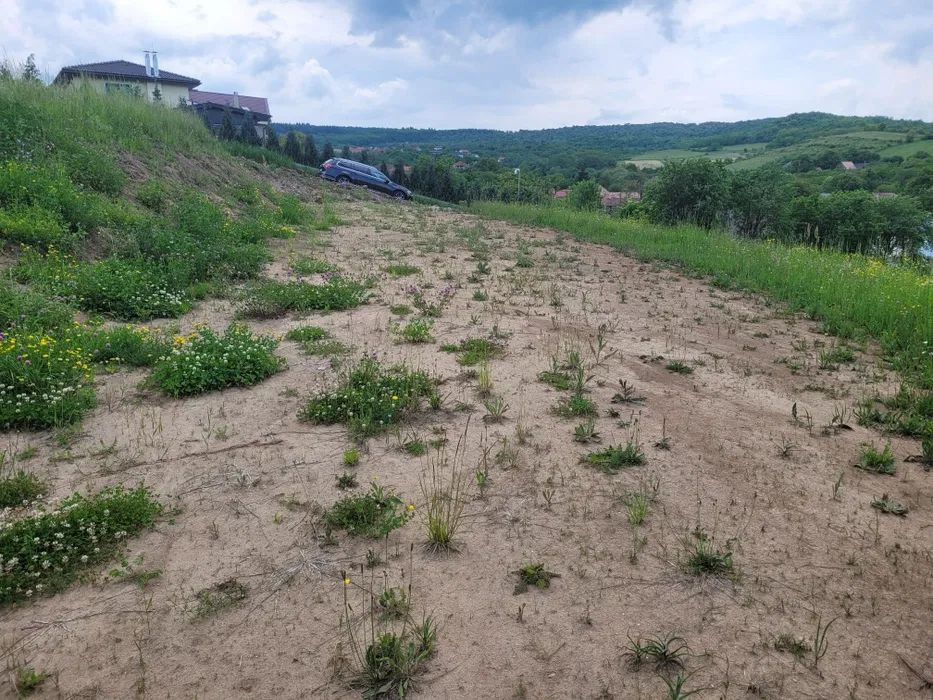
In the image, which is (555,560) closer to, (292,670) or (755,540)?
(755,540)

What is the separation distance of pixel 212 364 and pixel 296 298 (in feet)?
8.07

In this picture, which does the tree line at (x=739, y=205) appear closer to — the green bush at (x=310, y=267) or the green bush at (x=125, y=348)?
the green bush at (x=310, y=267)

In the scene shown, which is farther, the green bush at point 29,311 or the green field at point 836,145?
the green field at point 836,145

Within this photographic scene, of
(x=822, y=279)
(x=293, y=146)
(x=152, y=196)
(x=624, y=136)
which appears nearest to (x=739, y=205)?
(x=822, y=279)

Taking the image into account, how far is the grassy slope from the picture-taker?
252 inches

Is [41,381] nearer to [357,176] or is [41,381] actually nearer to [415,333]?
[415,333]

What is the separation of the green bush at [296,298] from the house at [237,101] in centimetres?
4623

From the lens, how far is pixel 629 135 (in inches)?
4432

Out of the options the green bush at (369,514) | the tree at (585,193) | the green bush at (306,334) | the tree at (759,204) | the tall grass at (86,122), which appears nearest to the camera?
the green bush at (369,514)

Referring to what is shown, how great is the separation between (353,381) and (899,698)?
3734 mm

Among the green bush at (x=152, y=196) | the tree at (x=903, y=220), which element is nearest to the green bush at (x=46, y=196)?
the green bush at (x=152, y=196)

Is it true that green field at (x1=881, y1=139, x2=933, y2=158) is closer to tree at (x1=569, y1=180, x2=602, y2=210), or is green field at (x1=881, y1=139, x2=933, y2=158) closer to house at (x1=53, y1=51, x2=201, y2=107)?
tree at (x1=569, y1=180, x2=602, y2=210)

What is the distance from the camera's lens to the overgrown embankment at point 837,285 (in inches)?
209

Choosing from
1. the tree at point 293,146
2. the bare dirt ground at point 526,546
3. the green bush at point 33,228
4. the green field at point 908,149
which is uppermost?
the green field at point 908,149
